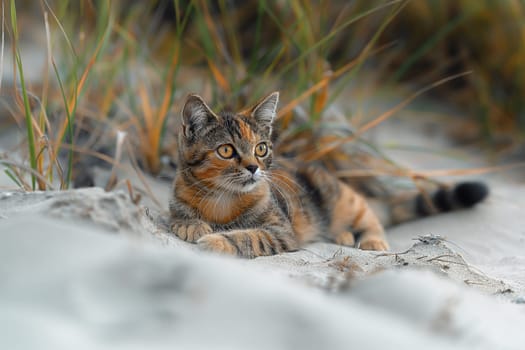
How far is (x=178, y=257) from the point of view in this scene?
1.85m

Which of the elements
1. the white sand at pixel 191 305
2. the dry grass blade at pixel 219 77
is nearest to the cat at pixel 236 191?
the dry grass blade at pixel 219 77

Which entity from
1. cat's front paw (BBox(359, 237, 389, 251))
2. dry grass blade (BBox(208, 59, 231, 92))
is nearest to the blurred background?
dry grass blade (BBox(208, 59, 231, 92))

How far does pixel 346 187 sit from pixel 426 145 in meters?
1.85

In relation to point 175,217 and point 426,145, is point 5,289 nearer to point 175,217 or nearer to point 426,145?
point 175,217

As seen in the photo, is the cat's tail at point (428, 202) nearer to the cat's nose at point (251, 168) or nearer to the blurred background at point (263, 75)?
the blurred background at point (263, 75)

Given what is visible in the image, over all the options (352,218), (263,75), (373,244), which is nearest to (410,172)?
(352,218)

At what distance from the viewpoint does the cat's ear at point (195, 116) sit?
333 cm

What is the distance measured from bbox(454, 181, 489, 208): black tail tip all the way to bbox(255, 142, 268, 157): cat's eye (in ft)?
4.94

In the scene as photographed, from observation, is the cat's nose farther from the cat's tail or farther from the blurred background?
the cat's tail

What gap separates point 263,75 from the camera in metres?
4.61

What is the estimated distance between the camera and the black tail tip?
4.14 m

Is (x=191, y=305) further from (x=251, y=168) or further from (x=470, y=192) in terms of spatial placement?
(x=470, y=192)

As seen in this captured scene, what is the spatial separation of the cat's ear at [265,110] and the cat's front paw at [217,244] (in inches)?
32.1

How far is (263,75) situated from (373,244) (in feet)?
5.18
